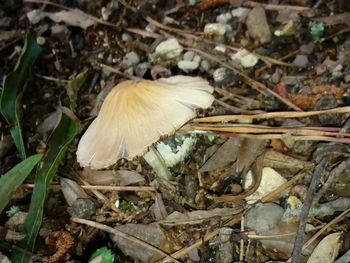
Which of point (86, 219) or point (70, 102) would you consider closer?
point (86, 219)

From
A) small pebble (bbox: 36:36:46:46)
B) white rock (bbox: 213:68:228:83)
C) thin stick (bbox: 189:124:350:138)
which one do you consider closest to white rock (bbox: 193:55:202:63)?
white rock (bbox: 213:68:228:83)

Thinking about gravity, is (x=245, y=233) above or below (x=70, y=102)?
below

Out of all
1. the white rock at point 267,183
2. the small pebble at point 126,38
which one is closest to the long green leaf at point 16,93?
the small pebble at point 126,38

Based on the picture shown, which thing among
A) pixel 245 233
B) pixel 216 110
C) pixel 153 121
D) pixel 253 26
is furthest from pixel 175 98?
pixel 253 26

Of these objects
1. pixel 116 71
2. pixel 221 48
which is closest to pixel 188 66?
pixel 221 48

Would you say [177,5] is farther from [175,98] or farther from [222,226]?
[222,226]

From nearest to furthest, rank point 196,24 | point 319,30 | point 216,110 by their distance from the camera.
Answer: point 216,110 < point 319,30 < point 196,24

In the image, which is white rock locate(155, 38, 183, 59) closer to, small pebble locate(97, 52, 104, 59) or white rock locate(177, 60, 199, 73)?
white rock locate(177, 60, 199, 73)
